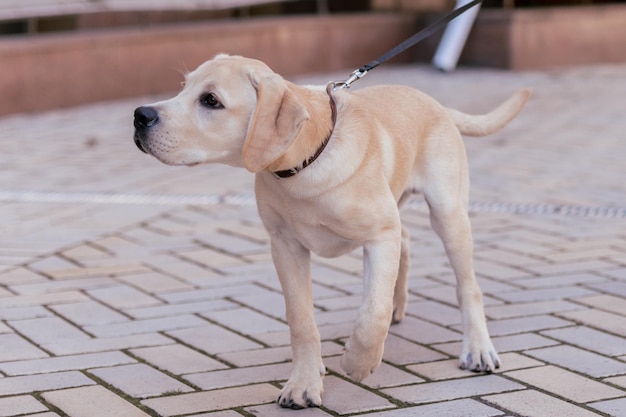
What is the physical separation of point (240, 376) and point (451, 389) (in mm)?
712

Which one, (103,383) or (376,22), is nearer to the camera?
(103,383)

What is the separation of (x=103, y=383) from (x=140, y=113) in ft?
3.17

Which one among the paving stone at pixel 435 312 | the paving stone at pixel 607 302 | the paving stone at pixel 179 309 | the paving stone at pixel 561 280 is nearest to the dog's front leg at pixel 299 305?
the paving stone at pixel 435 312

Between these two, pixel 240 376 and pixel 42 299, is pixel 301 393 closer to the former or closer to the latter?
pixel 240 376

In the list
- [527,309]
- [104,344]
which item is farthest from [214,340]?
[527,309]

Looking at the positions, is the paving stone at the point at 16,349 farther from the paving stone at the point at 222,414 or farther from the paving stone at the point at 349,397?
the paving stone at the point at 349,397

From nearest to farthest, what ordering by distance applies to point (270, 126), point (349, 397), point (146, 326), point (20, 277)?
point (270, 126) → point (349, 397) → point (146, 326) → point (20, 277)

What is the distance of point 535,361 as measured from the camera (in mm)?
3848

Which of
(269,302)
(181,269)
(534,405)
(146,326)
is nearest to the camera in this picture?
(534,405)

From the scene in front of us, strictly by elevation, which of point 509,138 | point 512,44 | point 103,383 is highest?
point 512,44

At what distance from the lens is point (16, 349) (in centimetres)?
403

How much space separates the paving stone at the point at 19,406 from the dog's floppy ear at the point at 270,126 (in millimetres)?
1021

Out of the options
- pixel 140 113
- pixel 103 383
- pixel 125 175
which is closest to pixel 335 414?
pixel 103 383

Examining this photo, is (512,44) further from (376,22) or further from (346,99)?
(346,99)
